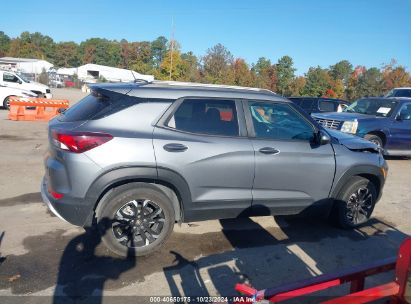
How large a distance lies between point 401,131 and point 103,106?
8472 mm

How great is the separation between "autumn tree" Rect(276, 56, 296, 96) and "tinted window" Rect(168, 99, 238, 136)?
6318cm

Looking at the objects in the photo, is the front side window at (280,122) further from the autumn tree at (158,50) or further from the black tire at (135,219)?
the autumn tree at (158,50)

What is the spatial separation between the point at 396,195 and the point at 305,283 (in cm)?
530

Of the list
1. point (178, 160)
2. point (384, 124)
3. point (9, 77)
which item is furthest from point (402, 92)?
point (9, 77)

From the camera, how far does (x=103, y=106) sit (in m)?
3.80

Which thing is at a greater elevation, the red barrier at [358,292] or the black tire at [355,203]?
the red barrier at [358,292]

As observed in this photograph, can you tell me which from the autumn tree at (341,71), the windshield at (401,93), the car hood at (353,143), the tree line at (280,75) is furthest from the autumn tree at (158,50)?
the car hood at (353,143)

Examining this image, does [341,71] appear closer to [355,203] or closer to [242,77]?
[242,77]

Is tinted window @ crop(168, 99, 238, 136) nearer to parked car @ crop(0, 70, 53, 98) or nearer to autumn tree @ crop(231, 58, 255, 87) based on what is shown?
parked car @ crop(0, 70, 53, 98)

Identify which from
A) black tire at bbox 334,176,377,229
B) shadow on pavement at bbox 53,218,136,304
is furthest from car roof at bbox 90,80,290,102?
black tire at bbox 334,176,377,229

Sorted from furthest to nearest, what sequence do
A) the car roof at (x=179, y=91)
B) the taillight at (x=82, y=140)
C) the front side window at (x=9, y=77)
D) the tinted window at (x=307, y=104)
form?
the front side window at (x=9, y=77) → the tinted window at (x=307, y=104) → the car roof at (x=179, y=91) → the taillight at (x=82, y=140)

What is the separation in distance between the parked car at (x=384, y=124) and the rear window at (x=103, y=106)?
6964 mm

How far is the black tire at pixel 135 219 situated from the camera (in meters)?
3.72

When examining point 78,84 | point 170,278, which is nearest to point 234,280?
point 170,278
